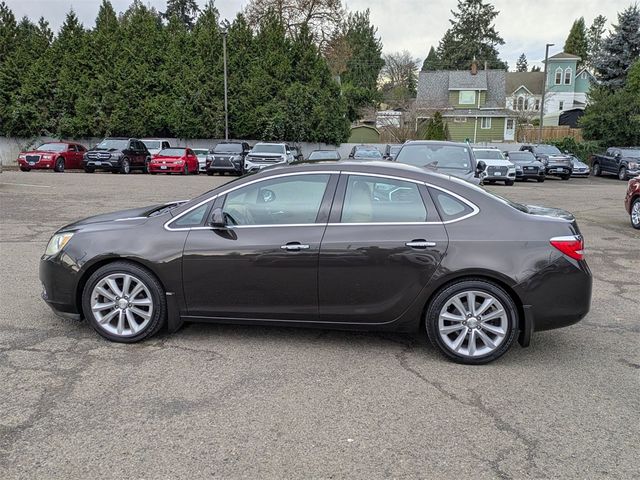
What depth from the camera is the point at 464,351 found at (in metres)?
4.35

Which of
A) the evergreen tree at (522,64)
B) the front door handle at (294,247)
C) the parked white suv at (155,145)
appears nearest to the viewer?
the front door handle at (294,247)

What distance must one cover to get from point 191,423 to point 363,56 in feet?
276

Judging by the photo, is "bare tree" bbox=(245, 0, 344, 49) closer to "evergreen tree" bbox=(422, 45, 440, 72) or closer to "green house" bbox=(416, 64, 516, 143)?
"green house" bbox=(416, 64, 516, 143)

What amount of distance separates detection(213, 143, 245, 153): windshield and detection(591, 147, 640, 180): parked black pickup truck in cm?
2107

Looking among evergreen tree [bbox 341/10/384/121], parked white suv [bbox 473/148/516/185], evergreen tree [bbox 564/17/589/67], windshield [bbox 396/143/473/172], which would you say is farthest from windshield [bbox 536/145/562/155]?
evergreen tree [bbox 564/17/589/67]

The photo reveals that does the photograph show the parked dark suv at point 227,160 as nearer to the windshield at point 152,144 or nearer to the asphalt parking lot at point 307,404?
the windshield at point 152,144

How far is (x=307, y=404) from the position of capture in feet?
12.0

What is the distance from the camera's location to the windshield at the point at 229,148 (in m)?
28.3

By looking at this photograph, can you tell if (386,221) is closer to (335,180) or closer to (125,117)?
(335,180)

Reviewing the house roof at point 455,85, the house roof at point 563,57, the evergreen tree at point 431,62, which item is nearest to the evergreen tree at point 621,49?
the house roof at point 455,85

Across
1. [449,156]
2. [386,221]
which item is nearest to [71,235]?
[386,221]

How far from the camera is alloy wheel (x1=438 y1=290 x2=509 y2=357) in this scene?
429 cm

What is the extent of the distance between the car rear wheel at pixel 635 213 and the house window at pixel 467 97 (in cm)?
4828

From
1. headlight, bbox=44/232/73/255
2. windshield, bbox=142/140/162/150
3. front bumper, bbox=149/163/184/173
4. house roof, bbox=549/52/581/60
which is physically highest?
house roof, bbox=549/52/581/60
